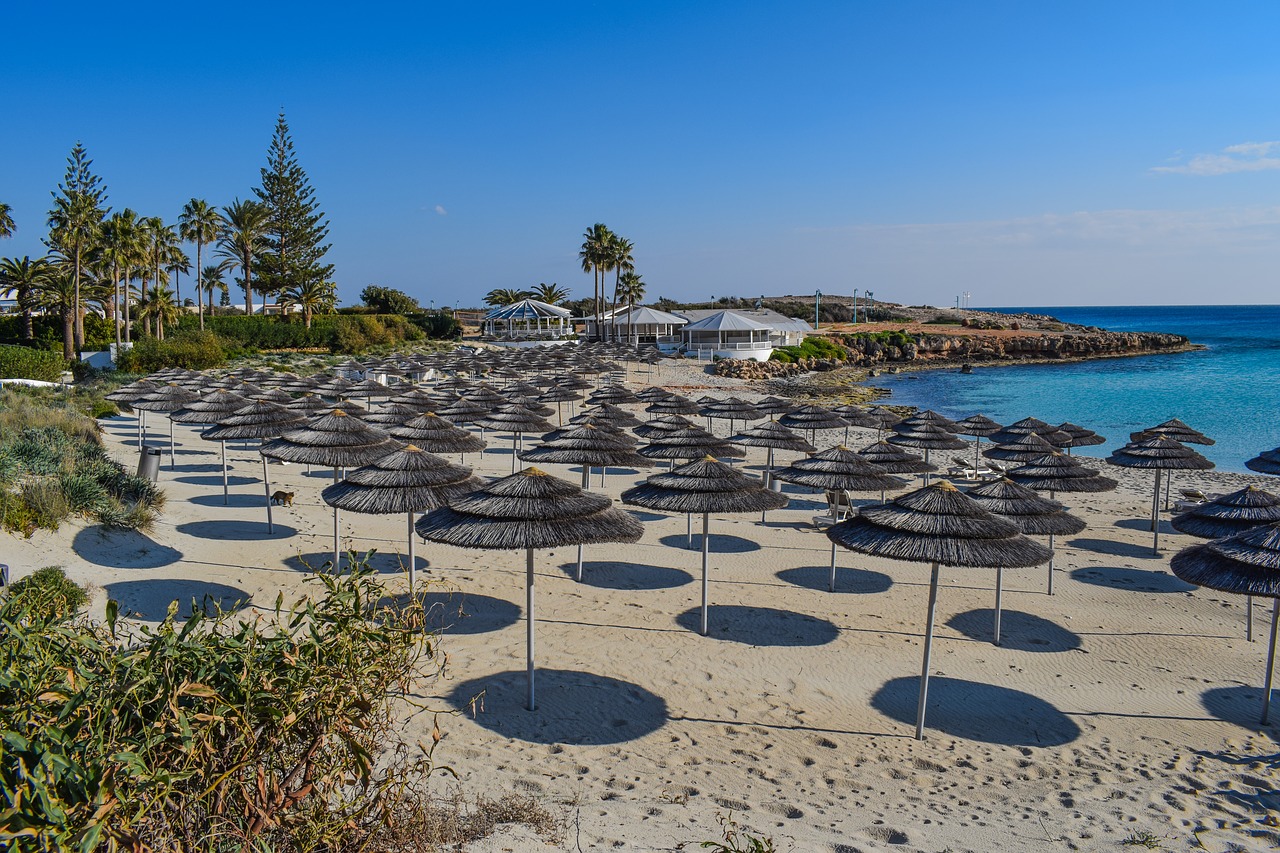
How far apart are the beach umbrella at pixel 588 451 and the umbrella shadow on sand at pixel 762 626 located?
297 cm

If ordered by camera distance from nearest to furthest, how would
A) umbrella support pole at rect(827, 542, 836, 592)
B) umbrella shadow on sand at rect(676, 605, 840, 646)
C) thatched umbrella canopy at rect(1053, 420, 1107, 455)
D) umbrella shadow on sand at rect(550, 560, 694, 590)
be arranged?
umbrella shadow on sand at rect(676, 605, 840, 646), umbrella support pole at rect(827, 542, 836, 592), umbrella shadow on sand at rect(550, 560, 694, 590), thatched umbrella canopy at rect(1053, 420, 1107, 455)

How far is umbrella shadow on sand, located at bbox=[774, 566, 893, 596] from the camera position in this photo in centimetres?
1288

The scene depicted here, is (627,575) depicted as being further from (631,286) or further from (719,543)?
(631,286)

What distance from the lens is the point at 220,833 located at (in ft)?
13.0

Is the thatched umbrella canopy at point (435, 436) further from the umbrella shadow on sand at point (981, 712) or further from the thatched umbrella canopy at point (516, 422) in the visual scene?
the umbrella shadow on sand at point (981, 712)

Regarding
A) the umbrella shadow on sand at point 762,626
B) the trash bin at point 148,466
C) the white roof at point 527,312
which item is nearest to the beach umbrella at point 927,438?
the umbrella shadow on sand at point 762,626

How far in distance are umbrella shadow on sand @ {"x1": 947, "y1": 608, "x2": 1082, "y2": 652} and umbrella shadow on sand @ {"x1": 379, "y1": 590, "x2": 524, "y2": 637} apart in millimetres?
6173

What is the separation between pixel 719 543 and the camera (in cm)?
1536

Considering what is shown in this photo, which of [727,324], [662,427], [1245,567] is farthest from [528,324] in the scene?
[1245,567]

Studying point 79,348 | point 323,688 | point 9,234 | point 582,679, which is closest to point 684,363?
point 79,348

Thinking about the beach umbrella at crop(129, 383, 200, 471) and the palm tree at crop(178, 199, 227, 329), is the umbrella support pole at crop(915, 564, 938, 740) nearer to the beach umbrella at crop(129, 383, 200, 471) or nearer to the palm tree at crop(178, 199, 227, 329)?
the beach umbrella at crop(129, 383, 200, 471)

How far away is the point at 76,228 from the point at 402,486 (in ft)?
147

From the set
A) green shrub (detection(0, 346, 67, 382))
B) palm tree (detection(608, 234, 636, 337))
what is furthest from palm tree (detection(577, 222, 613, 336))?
green shrub (detection(0, 346, 67, 382))

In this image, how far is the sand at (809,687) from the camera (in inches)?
266
